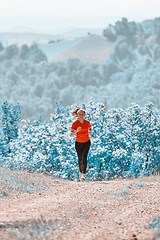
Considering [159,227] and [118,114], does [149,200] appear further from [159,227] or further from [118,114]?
[118,114]


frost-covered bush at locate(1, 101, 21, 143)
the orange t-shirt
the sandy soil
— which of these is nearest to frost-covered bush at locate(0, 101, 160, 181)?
frost-covered bush at locate(1, 101, 21, 143)

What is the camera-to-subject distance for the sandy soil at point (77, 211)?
5602mm

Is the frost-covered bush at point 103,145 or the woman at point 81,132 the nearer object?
the woman at point 81,132

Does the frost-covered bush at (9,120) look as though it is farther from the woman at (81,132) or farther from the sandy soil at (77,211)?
the woman at (81,132)

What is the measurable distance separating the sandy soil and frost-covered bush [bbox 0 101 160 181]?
56.3 feet

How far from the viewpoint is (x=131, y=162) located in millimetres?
31078

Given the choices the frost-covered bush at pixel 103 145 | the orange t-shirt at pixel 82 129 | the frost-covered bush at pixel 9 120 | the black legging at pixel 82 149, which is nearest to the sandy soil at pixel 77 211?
the black legging at pixel 82 149

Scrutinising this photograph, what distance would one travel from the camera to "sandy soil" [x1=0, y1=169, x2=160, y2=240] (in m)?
5.60

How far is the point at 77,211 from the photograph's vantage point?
7348mm

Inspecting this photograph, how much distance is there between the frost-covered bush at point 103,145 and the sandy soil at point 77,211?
17.2m

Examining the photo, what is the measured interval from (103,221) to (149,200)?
7.41 ft

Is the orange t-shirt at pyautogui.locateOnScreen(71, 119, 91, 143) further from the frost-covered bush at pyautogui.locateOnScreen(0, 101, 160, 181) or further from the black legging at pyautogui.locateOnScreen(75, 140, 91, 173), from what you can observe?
the frost-covered bush at pyautogui.locateOnScreen(0, 101, 160, 181)

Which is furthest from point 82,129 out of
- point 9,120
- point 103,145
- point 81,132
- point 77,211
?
point 9,120

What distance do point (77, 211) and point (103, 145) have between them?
25.5 m
